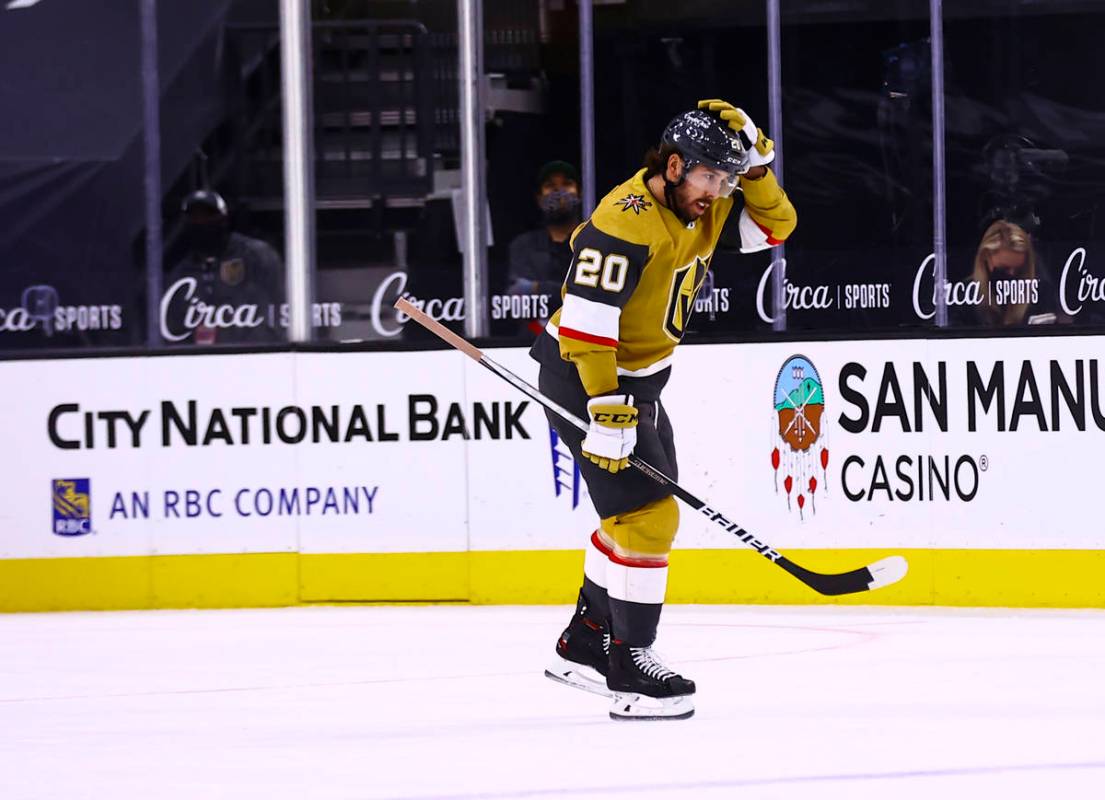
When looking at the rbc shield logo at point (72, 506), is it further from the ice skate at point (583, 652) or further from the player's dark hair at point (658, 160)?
the player's dark hair at point (658, 160)

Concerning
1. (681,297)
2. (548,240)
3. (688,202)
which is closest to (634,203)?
(688,202)

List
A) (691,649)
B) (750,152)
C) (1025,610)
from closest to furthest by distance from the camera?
(750,152)
(691,649)
(1025,610)

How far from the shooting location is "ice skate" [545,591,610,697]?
420cm

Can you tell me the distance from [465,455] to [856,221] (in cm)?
154

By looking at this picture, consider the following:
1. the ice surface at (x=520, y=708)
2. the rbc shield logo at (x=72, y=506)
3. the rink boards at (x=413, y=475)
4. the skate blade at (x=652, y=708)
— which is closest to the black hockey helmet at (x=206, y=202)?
the rink boards at (x=413, y=475)

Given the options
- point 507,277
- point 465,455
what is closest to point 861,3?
point 507,277

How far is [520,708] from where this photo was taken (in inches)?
163

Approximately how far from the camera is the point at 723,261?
6.14 metres

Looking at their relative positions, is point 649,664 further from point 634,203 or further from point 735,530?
point 634,203

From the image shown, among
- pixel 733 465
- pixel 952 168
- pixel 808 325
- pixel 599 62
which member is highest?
pixel 599 62

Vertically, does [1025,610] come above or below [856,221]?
below

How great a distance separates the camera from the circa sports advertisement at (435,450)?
229 inches

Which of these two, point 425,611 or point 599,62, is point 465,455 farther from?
point 599,62

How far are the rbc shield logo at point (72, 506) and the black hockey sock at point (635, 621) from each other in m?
2.72
